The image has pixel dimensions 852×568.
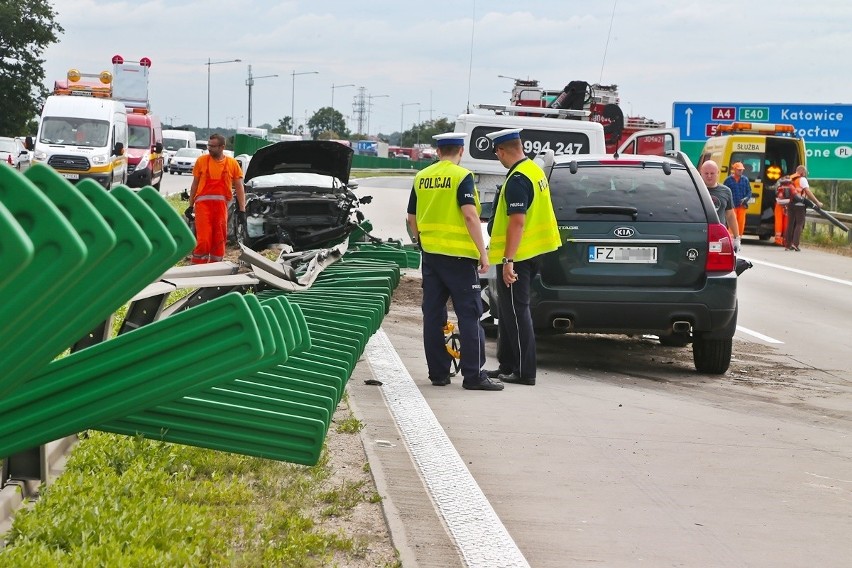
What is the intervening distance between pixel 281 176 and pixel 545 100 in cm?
973

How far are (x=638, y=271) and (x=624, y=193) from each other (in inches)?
25.8

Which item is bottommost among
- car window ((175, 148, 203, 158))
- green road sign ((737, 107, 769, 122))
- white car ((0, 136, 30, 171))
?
car window ((175, 148, 203, 158))

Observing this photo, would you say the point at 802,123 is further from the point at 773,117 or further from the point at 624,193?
the point at 624,193

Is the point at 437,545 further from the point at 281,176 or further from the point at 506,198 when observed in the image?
the point at 281,176

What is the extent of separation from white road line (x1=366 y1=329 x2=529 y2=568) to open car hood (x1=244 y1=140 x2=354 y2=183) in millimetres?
8832

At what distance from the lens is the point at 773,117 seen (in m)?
45.2

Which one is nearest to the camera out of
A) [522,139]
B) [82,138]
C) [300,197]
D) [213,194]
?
[213,194]

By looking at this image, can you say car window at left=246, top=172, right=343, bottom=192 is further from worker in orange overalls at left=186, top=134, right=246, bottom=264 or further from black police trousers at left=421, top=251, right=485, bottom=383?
black police trousers at left=421, top=251, right=485, bottom=383

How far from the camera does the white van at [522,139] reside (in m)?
18.6

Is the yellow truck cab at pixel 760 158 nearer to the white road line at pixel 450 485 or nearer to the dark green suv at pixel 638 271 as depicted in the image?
the dark green suv at pixel 638 271

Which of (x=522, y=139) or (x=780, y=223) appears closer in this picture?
(x=522, y=139)

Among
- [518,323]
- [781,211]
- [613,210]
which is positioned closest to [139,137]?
[781,211]

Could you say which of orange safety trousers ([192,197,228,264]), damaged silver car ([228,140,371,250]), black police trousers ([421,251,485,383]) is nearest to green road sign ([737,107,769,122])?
damaged silver car ([228,140,371,250])

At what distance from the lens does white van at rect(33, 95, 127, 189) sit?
1375 inches
